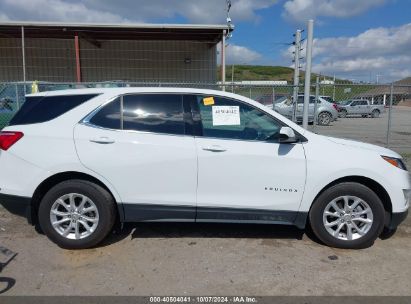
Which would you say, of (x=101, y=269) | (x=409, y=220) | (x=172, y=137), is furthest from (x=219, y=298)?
Answer: (x=409, y=220)

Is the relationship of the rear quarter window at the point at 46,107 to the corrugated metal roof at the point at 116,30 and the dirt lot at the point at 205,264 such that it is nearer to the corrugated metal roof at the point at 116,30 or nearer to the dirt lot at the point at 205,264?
the dirt lot at the point at 205,264

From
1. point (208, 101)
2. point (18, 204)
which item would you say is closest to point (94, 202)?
point (18, 204)

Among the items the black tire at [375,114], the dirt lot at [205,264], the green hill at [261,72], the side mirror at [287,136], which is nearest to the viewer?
the dirt lot at [205,264]

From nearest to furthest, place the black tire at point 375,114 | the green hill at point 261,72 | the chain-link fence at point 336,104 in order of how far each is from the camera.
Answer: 1. the chain-link fence at point 336,104
2. the black tire at point 375,114
3. the green hill at point 261,72

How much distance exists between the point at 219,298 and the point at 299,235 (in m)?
1.77

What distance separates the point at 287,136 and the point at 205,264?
1.55 meters

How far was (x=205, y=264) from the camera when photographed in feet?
13.4

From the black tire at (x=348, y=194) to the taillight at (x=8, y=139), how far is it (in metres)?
3.24

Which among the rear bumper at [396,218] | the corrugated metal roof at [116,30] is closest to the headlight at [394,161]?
the rear bumper at [396,218]

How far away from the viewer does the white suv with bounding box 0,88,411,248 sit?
427cm

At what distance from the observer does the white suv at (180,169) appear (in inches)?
168

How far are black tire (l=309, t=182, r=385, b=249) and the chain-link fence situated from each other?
359cm

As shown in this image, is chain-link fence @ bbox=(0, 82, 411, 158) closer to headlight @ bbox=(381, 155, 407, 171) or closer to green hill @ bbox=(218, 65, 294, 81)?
headlight @ bbox=(381, 155, 407, 171)

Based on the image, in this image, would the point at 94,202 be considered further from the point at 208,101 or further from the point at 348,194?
the point at 348,194
